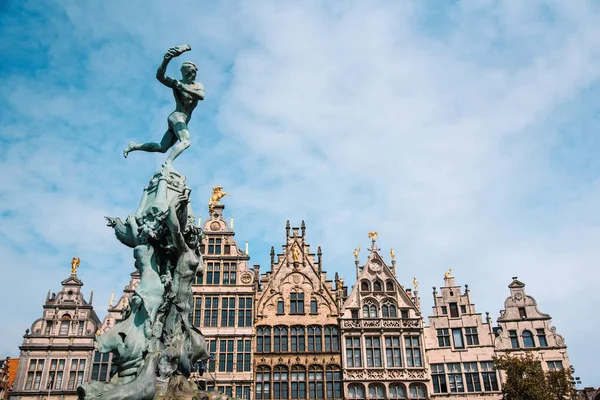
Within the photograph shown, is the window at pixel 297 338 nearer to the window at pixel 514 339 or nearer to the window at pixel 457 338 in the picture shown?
the window at pixel 457 338

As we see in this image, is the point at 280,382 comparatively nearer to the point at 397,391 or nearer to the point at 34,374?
the point at 397,391

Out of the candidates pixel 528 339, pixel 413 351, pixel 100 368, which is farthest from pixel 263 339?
pixel 528 339

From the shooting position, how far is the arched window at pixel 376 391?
1337 inches

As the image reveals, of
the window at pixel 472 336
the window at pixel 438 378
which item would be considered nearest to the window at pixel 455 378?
the window at pixel 438 378

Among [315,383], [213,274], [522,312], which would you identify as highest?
[213,274]

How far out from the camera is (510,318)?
1438 inches

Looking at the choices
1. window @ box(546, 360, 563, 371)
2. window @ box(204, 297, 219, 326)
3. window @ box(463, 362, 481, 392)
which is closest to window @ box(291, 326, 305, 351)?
window @ box(204, 297, 219, 326)

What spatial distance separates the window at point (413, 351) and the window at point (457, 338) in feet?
8.61

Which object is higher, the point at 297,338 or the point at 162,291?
the point at 297,338

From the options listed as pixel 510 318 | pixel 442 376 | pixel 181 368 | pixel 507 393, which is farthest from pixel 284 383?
pixel 181 368

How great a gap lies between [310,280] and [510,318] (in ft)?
45.9

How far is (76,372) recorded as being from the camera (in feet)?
114

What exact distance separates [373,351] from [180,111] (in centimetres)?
2415

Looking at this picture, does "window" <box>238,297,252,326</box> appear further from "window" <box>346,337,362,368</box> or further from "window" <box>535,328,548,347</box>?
"window" <box>535,328,548,347</box>
